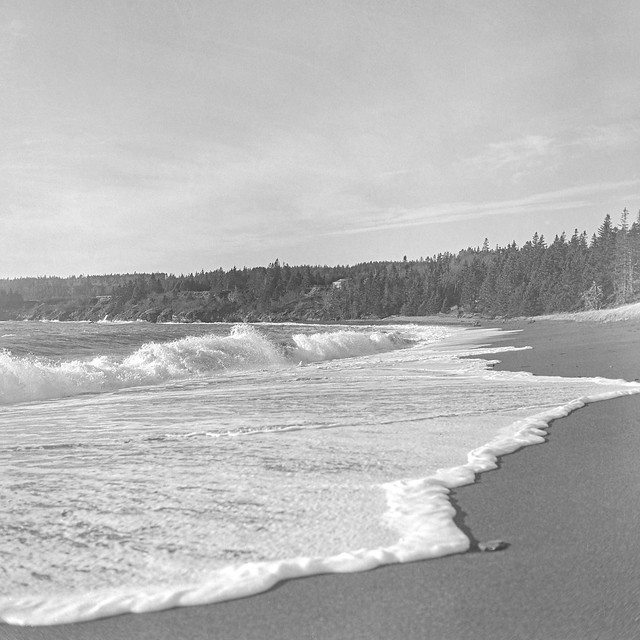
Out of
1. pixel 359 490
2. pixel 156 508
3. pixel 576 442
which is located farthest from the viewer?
pixel 576 442

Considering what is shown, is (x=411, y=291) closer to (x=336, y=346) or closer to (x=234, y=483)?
(x=336, y=346)

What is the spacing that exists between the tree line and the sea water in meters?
78.7

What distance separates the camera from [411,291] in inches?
5463

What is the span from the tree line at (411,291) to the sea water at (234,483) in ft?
258

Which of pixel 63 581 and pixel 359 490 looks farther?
pixel 359 490

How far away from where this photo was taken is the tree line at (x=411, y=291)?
8712 cm

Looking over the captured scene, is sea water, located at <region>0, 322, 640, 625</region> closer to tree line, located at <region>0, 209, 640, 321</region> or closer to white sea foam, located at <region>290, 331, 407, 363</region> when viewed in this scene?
white sea foam, located at <region>290, 331, 407, 363</region>

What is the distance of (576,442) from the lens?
5.91 m

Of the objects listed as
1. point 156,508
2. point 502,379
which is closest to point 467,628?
point 156,508

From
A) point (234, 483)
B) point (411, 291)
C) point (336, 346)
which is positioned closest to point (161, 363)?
point (336, 346)

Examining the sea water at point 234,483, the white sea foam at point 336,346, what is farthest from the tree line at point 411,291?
the sea water at point 234,483

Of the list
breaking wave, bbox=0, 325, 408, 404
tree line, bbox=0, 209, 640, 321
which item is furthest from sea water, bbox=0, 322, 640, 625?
tree line, bbox=0, 209, 640, 321

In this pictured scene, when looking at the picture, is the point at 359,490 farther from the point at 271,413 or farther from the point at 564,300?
the point at 564,300

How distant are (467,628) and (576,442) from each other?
3.88m
